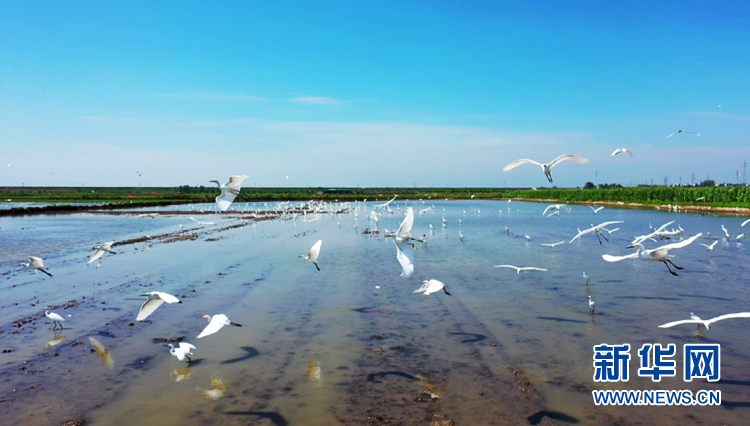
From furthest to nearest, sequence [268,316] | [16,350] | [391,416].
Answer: [268,316], [16,350], [391,416]

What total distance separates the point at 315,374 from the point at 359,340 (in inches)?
61.1

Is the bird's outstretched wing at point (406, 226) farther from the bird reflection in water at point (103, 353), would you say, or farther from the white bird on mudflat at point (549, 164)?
the bird reflection in water at point (103, 353)

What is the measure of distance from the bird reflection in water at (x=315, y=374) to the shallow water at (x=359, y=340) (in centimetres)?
3

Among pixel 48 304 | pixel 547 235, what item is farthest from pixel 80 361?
pixel 547 235

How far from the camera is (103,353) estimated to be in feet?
25.9

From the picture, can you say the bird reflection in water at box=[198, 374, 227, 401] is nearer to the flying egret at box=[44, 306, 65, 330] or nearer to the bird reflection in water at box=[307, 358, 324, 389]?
the bird reflection in water at box=[307, 358, 324, 389]

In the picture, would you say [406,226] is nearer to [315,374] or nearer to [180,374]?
[315,374]

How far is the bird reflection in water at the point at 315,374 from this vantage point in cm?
660

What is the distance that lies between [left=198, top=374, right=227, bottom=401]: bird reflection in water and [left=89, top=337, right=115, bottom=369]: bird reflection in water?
1.89 m

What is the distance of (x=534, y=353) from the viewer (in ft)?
24.9

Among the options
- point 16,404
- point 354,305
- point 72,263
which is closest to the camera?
point 16,404

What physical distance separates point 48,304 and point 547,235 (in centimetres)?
2263

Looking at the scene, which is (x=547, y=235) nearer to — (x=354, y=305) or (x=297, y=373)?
(x=354, y=305)

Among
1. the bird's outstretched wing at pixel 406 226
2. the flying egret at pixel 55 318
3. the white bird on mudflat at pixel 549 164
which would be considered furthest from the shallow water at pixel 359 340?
the white bird on mudflat at pixel 549 164
